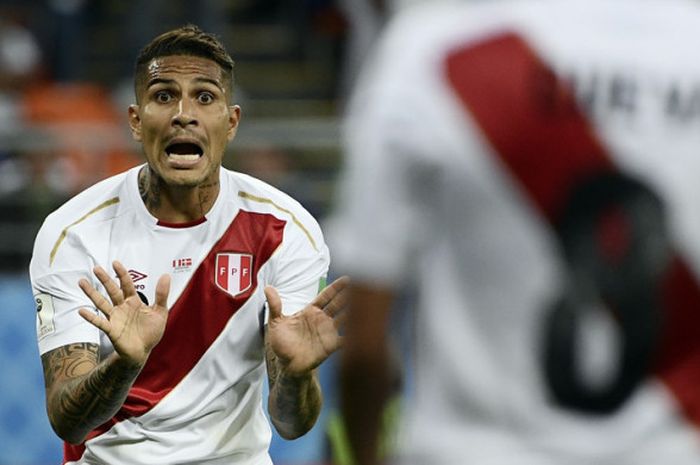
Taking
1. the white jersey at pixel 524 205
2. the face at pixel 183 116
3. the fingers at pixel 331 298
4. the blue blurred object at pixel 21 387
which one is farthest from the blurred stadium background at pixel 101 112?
the white jersey at pixel 524 205

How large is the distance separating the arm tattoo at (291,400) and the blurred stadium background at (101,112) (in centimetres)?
349

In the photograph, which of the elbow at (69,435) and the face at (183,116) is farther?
the face at (183,116)

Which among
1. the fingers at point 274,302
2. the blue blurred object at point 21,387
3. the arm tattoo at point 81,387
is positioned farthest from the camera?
the blue blurred object at point 21,387

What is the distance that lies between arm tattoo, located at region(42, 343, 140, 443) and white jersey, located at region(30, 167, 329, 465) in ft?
0.15

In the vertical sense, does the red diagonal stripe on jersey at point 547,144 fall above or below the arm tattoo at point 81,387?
above

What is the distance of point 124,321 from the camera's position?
3855 millimetres

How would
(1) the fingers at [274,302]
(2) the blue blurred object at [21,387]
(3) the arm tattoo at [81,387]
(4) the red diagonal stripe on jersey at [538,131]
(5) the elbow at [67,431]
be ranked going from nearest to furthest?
1. (4) the red diagonal stripe on jersey at [538,131]
2. (1) the fingers at [274,302]
3. (3) the arm tattoo at [81,387]
4. (5) the elbow at [67,431]
5. (2) the blue blurred object at [21,387]

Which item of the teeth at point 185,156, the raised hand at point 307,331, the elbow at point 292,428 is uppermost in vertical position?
the teeth at point 185,156

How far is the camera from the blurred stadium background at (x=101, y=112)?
27.3 feet

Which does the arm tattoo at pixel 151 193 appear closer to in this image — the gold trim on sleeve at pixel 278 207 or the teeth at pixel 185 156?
the teeth at pixel 185 156

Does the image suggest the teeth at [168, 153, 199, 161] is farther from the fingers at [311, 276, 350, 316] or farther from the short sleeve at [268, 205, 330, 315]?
the fingers at [311, 276, 350, 316]

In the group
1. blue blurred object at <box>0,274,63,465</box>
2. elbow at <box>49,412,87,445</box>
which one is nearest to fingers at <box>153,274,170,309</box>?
elbow at <box>49,412,87,445</box>

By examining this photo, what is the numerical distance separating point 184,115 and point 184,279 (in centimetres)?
41

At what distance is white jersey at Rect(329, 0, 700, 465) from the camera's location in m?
2.48
